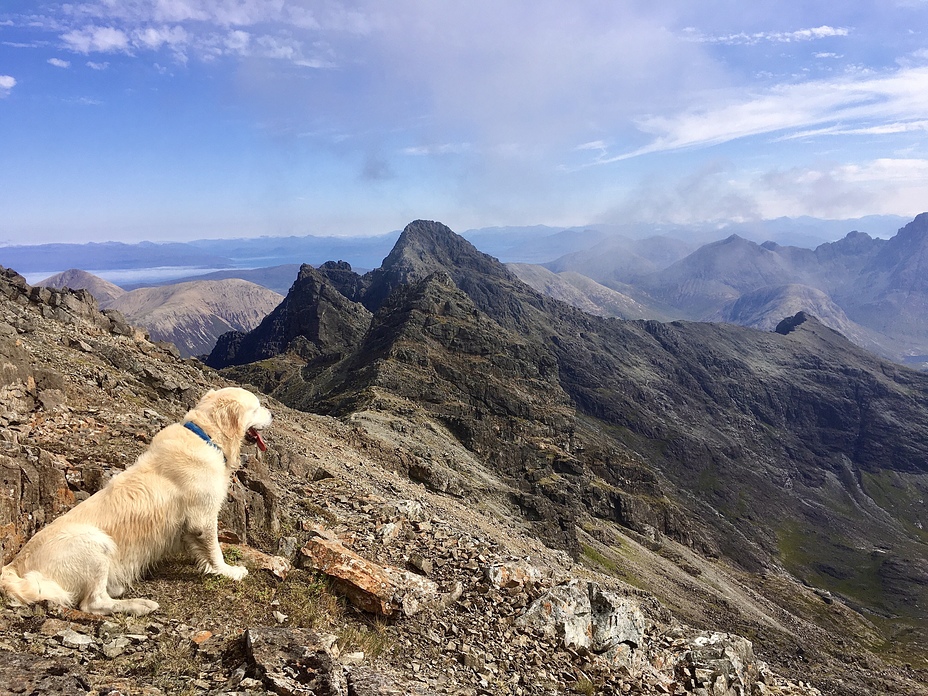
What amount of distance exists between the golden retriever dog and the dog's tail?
0.01 meters

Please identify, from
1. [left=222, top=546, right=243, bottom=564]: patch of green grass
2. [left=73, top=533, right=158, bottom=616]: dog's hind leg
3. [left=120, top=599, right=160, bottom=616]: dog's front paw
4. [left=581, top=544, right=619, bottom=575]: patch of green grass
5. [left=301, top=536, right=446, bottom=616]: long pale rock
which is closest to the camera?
[left=73, top=533, right=158, bottom=616]: dog's hind leg

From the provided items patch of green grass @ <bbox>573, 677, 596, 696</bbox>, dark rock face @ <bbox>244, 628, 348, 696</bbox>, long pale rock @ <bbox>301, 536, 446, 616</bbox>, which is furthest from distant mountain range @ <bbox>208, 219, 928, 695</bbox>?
dark rock face @ <bbox>244, 628, 348, 696</bbox>

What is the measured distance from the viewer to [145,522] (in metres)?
7.57

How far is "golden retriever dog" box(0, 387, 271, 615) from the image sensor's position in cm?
682

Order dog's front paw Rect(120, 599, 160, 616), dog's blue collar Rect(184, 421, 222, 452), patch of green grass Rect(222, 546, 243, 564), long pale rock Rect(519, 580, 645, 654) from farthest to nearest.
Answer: long pale rock Rect(519, 580, 645, 654)
patch of green grass Rect(222, 546, 243, 564)
dog's blue collar Rect(184, 421, 222, 452)
dog's front paw Rect(120, 599, 160, 616)

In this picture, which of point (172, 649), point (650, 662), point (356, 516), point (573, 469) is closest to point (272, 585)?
point (172, 649)

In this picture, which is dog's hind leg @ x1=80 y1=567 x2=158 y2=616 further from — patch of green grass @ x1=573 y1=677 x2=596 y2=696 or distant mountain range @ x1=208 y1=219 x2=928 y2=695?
distant mountain range @ x1=208 y1=219 x2=928 y2=695

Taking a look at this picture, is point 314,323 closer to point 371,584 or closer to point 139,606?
point 371,584

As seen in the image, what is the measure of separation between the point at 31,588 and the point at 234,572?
269 centimetres

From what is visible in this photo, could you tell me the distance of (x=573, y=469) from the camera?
9381cm

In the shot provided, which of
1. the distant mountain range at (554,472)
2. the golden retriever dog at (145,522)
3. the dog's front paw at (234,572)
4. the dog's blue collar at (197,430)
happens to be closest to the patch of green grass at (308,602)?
the dog's front paw at (234,572)

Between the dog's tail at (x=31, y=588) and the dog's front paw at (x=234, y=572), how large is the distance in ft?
6.85

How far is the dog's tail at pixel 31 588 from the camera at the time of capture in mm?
6445

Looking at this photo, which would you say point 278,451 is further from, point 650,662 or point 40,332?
point 650,662
